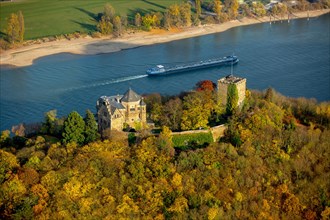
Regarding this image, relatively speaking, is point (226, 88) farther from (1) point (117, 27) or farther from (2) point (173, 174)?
(1) point (117, 27)

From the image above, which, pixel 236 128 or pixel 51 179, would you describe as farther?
pixel 236 128

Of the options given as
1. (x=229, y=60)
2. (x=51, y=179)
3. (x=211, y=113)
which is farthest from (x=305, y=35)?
(x=51, y=179)

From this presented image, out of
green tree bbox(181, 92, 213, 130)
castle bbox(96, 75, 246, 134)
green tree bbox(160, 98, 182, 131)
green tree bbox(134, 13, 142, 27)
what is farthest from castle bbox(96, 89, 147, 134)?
green tree bbox(134, 13, 142, 27)

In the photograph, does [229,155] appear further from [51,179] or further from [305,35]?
[305,35]

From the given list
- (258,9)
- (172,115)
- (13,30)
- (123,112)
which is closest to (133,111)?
(123,112)

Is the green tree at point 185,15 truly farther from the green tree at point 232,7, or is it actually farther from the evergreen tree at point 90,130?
the evergreen tree at point 90,130

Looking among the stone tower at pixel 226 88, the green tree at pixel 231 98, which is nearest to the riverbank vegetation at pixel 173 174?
the green tree at pixel 231 98

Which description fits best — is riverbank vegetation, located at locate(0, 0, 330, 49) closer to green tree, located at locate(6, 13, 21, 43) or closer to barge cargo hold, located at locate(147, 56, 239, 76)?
green tree, located at locate(6, 13, 21, 43)
